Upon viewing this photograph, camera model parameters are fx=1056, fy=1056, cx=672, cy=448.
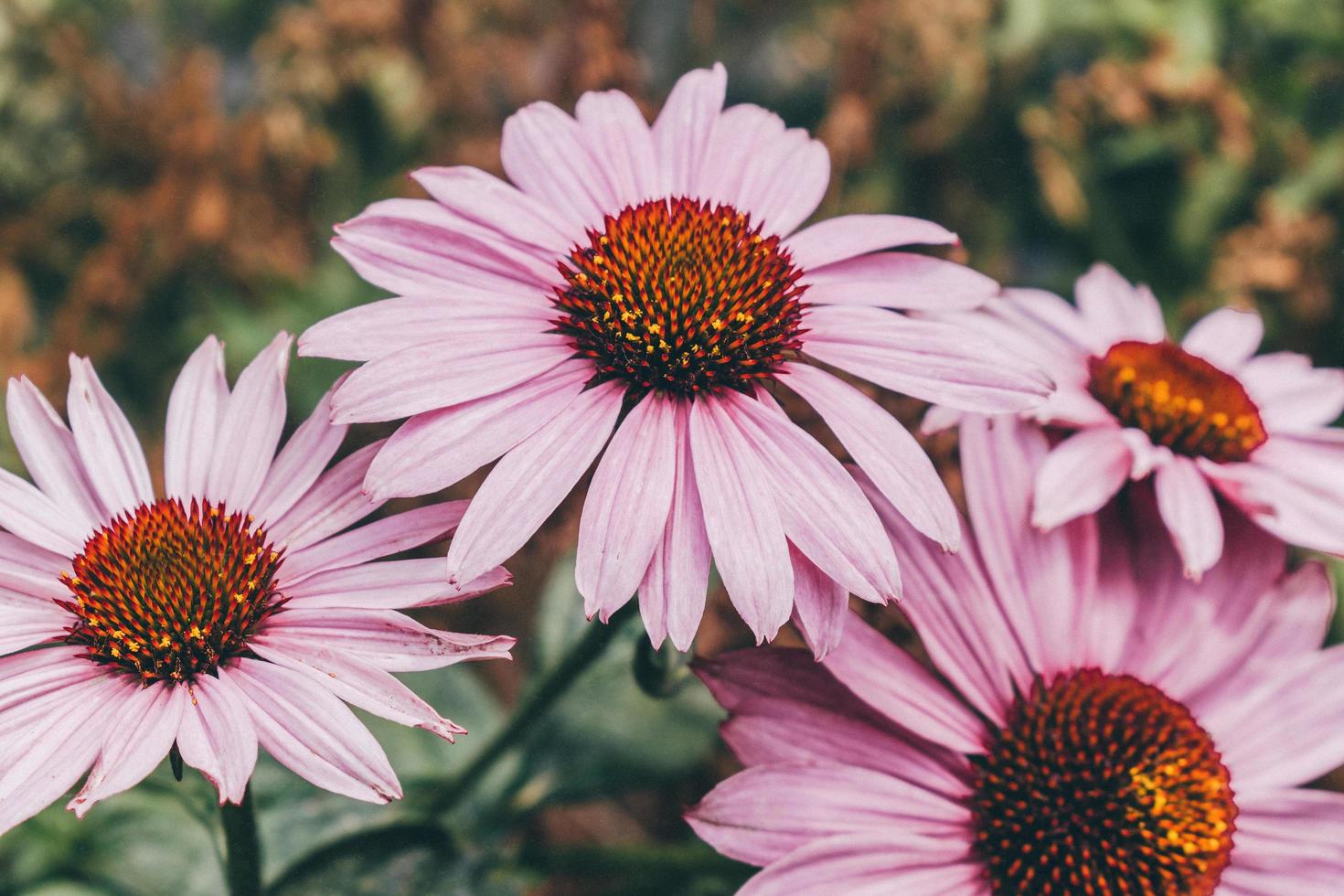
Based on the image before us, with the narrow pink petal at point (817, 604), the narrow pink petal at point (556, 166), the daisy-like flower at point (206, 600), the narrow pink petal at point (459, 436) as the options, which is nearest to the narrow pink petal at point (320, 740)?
the daisy-like flower at point (206, 600)

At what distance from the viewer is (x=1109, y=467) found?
0.68 metres

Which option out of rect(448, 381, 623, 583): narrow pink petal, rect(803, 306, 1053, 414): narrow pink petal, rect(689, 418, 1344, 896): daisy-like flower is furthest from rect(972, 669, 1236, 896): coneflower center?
rect(448, 381, 623, 583): narrow pink petal

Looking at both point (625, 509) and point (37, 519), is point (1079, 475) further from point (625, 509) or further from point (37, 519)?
point (37, 519)

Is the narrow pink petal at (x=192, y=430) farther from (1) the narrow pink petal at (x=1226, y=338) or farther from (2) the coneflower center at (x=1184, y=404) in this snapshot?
(1) the narrow pink petal at (x=1226, y=338)

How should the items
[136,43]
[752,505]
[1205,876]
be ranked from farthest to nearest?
[136,43] → [1205,876] → [752,505]

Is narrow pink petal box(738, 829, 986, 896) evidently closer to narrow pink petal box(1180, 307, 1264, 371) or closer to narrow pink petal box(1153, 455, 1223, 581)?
narrow pink petal box(1153, 455, 1223, 581)

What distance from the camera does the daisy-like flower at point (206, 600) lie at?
487mm

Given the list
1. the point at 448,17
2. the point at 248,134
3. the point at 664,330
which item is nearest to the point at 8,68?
the point at 248,134

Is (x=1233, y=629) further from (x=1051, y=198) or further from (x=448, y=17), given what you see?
(x=448, y=17)

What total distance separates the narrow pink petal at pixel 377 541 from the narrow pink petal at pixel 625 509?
79mm

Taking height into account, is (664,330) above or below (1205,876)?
above

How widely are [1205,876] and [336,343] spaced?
1.96ft

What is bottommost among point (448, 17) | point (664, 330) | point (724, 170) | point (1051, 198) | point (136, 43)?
point (664, 330)

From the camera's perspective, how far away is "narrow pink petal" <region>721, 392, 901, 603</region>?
20.6 inches
